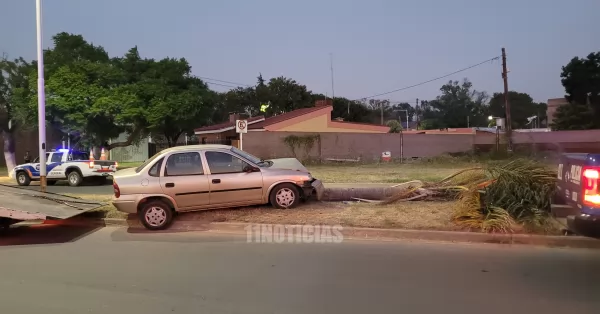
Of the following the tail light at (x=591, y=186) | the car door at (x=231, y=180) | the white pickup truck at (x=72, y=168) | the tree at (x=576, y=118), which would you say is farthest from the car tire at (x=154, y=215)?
the tree at (x=576, y=118)

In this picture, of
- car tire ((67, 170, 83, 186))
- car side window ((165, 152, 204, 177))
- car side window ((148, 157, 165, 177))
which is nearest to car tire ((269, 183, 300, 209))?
car side window ((165, 152, 204, 177))

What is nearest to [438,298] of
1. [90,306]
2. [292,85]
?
[90,306]

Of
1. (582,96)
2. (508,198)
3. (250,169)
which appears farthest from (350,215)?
(582,96)

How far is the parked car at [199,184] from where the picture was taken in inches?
353

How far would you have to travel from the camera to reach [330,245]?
771 cm

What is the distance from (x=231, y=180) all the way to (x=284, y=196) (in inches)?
44.9

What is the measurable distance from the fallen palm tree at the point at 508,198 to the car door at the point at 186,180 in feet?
15.5

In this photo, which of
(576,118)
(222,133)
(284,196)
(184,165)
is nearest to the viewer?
(184,165)

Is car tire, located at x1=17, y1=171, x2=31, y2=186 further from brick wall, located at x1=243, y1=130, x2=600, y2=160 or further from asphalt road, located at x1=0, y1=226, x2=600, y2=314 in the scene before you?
asphalt road, located at x1=0, y1=226, x2=600, y2=314

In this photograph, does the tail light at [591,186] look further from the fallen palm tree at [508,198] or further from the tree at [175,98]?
the tree at [175,98]

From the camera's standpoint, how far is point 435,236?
7961mm

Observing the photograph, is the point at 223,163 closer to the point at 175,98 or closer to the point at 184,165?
the point at 184,165

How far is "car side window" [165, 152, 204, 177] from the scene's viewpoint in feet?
30.1

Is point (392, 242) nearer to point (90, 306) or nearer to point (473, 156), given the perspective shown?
point (90, 306)
